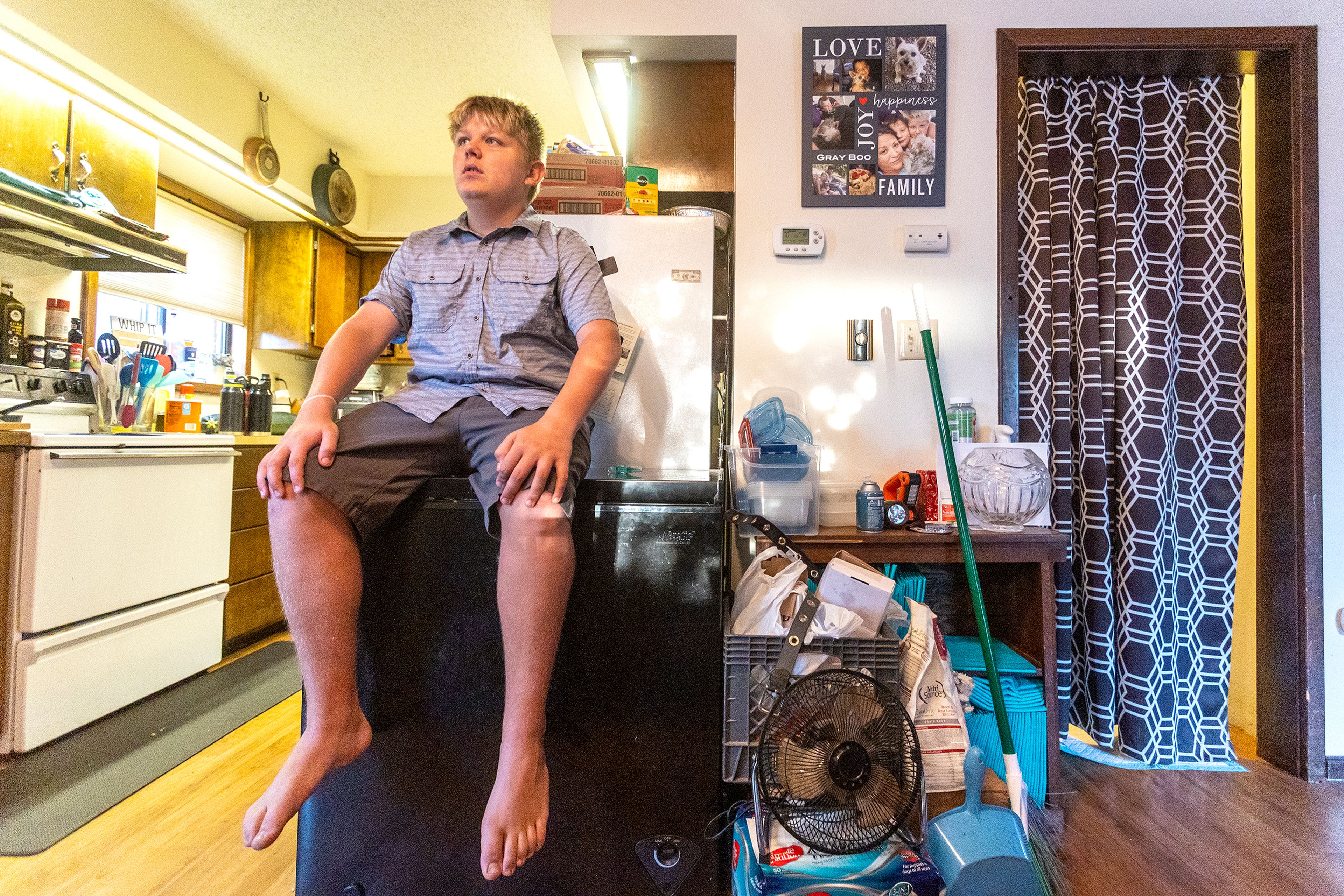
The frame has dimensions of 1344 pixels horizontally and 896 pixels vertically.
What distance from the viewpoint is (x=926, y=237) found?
1.80 m

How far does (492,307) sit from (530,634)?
63 cm

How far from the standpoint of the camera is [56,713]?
1779 mm

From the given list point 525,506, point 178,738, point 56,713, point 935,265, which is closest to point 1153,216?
point 935,265

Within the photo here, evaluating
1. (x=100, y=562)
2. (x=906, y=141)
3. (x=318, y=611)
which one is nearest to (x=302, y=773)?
(x=318, y=611)

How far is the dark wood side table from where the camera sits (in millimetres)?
1438

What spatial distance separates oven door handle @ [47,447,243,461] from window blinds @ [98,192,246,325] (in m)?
1.09

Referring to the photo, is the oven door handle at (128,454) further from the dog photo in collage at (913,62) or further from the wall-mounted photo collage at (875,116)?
the dog photo in collage at (913,62)

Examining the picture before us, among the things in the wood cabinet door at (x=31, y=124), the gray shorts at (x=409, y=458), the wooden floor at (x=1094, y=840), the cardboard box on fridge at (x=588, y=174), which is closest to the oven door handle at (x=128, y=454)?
the wooden floor at (x=1094, y=840)

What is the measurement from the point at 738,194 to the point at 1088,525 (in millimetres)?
1323

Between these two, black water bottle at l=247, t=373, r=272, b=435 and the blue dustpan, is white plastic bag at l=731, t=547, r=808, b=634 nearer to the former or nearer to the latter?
the blue dustpan

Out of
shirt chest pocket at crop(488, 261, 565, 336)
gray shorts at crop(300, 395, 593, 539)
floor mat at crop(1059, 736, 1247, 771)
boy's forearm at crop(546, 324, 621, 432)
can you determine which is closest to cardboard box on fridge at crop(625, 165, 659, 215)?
shirt chest pocket at crop(488, 261, 565, 336)

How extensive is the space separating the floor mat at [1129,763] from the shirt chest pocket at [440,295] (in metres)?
1.81

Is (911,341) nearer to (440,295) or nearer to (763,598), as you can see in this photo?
(763,598)

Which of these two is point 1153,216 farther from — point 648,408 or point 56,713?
point 56,713
